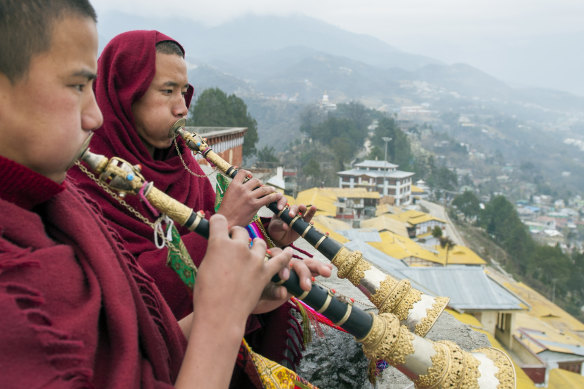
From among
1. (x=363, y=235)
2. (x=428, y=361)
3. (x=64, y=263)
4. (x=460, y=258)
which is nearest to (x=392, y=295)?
(x=428, y=361)

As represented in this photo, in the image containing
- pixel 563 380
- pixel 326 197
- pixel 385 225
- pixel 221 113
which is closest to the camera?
pixel 563 380

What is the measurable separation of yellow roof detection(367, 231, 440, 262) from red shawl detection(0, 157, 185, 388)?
24231 millimetres

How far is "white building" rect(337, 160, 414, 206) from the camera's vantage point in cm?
4975

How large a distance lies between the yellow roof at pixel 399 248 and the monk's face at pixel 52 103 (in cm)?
2435

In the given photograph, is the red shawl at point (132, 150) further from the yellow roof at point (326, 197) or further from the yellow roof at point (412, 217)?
the yellow roof at point (412, 217)

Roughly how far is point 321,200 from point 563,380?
20716 millimetres

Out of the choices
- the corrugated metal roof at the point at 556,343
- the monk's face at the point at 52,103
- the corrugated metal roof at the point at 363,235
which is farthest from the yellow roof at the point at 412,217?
the monk's face at the point at 52,103

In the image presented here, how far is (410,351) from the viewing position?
1.68 meters

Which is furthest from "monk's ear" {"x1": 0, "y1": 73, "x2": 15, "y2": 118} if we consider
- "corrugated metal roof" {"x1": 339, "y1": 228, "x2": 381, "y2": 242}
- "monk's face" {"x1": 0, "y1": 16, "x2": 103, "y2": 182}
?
"corrugated metal roof" {"x1": 339, "y1": 228, "x2": 381, "y2": 242}

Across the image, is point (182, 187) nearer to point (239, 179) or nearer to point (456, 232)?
point (239, 179)

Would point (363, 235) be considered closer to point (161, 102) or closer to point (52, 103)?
point (161, 102)

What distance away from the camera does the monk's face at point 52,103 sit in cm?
88

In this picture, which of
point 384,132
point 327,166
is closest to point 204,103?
point 327,166

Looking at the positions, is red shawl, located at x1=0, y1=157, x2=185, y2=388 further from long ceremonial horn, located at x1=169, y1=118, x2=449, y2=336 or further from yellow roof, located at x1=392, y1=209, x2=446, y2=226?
yellow roof, located at x1=392, y1=209, x2=446, y2=226
